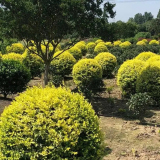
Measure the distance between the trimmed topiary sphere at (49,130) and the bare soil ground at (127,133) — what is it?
83 centimetres

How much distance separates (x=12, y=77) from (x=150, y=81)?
5.01m

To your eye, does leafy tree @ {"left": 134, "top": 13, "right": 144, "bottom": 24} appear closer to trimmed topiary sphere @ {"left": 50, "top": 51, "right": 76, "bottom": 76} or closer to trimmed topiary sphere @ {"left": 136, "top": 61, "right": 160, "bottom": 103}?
trimmed topiary sphere @ {"left": 50, "top": 51, "right": 76, "bottom": 76}

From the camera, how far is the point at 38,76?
603 inches

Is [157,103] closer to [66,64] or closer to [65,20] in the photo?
[65,20]

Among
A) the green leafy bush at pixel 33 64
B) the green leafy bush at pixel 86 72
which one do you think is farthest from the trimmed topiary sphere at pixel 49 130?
the green leafy bush at pixel 33 64

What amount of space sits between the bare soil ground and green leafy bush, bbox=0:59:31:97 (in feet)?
3.40

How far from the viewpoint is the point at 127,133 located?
6.80m

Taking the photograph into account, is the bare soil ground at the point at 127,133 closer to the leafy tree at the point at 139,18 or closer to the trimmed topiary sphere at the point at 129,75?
the trimmed topiary sphere at the point at 129,75

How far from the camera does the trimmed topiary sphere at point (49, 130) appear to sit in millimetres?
3344

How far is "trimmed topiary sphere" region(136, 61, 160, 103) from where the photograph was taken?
9281 mm

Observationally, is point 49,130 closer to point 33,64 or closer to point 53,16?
point 53,16

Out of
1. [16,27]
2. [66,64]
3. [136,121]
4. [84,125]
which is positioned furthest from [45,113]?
[66,64]

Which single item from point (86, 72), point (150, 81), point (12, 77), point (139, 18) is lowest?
point (150, 81)

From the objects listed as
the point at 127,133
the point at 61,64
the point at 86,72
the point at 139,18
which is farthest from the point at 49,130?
the point at 139,18
